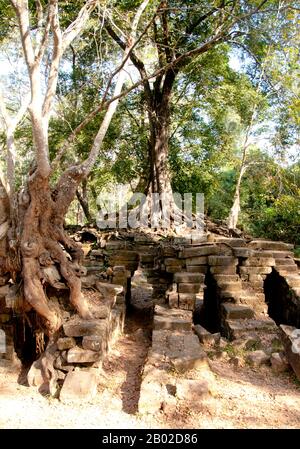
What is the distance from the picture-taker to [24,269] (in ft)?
15.2

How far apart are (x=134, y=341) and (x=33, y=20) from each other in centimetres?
690

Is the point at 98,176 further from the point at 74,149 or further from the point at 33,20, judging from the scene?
the point at 33,20

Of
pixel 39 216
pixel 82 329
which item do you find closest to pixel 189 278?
pixel 82 329

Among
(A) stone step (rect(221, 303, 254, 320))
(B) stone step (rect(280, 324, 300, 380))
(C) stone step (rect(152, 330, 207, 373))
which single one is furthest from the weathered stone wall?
(B) stone step (rect(280, 324, 300, 380))

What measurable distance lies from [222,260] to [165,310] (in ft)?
5.30

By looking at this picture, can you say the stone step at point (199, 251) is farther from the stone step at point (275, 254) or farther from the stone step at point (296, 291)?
the stone step at point (296, 291)

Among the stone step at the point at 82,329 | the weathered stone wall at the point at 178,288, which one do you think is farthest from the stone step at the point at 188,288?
the stone step at the point at 82,329

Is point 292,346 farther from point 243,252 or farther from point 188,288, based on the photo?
point 243,252

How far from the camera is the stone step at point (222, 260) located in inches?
279

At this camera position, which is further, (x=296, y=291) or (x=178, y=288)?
(x=178, y=288)

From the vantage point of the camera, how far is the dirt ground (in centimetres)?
355

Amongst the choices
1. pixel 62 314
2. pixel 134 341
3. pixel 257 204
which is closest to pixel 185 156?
pixel 257 204

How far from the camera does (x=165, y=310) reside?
6168 millimetres

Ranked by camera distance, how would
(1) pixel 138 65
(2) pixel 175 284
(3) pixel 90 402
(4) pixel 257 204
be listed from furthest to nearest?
(4) pixel 257 204 < (1) pixel 138 65 < (2) pixel 175 284 < (3) pixel 90 402
